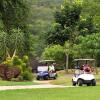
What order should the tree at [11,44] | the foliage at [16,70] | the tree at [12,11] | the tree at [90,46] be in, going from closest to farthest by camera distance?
the tree at [12,11] < the foliage at [16,70] < the tree at [90,46] < the tree at [11,44]

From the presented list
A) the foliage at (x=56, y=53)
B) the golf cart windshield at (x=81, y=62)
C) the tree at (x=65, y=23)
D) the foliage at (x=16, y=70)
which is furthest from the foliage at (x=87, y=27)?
the foliage at (x=16, y=70)

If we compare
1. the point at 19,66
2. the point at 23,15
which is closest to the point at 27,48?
the point at 19,66

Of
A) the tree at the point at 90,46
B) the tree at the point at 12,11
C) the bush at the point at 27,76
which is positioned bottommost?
the bush at the point at 27,76

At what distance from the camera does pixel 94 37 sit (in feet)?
163

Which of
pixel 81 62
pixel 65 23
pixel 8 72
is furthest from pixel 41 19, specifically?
pixel 8 72

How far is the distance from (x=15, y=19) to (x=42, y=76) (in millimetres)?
20692

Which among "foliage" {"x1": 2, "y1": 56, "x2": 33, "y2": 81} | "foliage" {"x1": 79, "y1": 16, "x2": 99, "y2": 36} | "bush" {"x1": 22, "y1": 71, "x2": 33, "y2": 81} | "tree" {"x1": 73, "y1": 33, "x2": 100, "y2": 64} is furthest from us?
"foliage" {"x1": 79, "y1": 16, "x2": 99, "y2": 36}

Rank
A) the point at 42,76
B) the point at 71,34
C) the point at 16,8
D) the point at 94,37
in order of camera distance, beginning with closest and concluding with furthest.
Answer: the point at 16,8
the point at 42,76
the point at 94,37
the point at 71,34

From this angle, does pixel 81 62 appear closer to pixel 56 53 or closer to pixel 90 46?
pixel 90 46

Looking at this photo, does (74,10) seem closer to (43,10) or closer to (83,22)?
(83,22)

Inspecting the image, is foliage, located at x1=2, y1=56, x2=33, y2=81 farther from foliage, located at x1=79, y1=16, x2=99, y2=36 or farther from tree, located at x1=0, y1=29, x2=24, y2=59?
foliage, located at x1=79, y1=16, x2=99, y2=36

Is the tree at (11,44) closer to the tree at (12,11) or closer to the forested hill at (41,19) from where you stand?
the forested hill at (41,19)

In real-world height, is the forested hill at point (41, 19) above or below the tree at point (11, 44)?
above

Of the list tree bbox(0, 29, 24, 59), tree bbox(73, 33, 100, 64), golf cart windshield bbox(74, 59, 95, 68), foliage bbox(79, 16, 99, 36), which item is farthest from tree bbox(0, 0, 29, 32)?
foliage bbox(79, 16, 99, 36)
